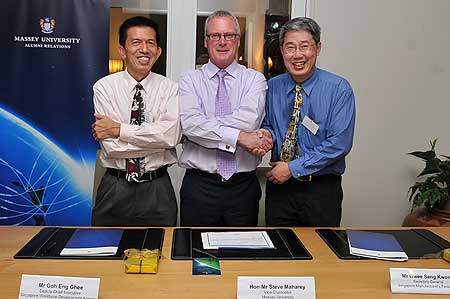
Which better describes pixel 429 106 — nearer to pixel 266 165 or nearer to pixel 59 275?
pixel 266 165

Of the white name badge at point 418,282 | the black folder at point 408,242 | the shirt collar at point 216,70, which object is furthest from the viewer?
the shirt collar at point 216,70

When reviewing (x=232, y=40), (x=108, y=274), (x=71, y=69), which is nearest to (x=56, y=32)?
(x=71, y=69)

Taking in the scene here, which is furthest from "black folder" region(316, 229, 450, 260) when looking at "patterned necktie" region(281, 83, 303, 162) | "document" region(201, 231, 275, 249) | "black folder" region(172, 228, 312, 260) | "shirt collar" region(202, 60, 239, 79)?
"shirt collar" region(202, 60, 239, 79)

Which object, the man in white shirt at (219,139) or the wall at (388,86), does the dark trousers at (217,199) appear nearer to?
the man in white shirt at (219,139)

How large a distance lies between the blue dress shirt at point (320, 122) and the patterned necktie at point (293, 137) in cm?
Answer: 2

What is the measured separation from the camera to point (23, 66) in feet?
10.3

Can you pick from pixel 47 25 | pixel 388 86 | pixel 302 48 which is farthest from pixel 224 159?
pixel 388 86

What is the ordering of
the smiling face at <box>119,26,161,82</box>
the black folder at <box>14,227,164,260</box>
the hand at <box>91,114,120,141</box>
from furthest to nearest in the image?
the smiling face at <box>119,26,161,82</box> → the hand at <box>91,114,120,141</box> → the black folder at <box>14,227,164,260</box>

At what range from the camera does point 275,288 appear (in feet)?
4.40

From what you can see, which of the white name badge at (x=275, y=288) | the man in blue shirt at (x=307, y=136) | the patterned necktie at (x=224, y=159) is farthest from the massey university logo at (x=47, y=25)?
the white name badge at (x=275, y=288)

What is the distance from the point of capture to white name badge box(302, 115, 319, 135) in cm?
234

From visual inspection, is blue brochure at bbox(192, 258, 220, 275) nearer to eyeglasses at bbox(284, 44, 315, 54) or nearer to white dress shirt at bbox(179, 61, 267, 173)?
white dress shirt at bbox(179, 61, 267, 173)

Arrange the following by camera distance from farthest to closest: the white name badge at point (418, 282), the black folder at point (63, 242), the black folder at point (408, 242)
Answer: the black folder at point (408, 242) → the black folder at point (63, 242) → the white name badge at point (418, 282)

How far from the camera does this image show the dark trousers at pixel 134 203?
2.36m
